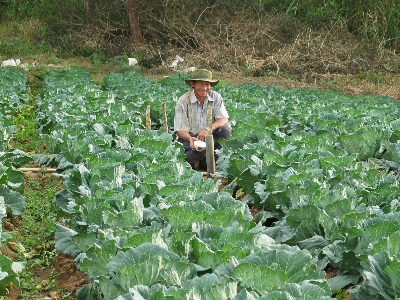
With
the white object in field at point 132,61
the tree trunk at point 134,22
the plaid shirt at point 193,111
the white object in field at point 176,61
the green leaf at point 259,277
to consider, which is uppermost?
the green leaf at point 259,277

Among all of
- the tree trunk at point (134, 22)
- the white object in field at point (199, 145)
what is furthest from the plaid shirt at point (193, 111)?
the tree trunk at point (134, 22)

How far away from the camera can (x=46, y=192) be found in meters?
7.24

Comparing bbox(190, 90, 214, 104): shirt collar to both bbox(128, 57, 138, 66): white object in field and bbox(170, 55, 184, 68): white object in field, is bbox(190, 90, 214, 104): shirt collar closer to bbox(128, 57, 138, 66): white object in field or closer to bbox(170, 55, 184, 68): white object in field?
bbox(170, 55, 184, 68): white object in field

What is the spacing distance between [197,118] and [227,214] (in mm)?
4298

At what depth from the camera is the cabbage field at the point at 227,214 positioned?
3.17 meters

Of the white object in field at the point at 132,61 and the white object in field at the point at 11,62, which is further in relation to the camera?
the white object in field at the point at 132,61

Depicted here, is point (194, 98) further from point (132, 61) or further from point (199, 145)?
point (132, 61)

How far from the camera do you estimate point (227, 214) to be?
398 centimetres

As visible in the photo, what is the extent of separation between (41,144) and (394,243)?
23.4ft

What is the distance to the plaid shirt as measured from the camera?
319 inches

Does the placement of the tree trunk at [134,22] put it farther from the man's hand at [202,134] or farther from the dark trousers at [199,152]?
the man's hand at [202,134]

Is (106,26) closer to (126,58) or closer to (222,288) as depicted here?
(126,58)

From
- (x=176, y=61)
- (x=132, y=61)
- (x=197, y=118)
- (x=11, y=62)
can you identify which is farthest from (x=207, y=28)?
(x=197, y=118)

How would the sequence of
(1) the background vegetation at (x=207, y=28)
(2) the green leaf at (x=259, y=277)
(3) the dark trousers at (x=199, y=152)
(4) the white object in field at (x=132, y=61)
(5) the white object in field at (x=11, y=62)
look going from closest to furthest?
(2) the green leaf at (x=259, y=277), (3) the dark trousers at (x=199, y=152), (5) the white object in field at (x=11, y=62), (4) the white object in field at (x=132, y=61), (1) the background vegetation at (x=207, y=28)
